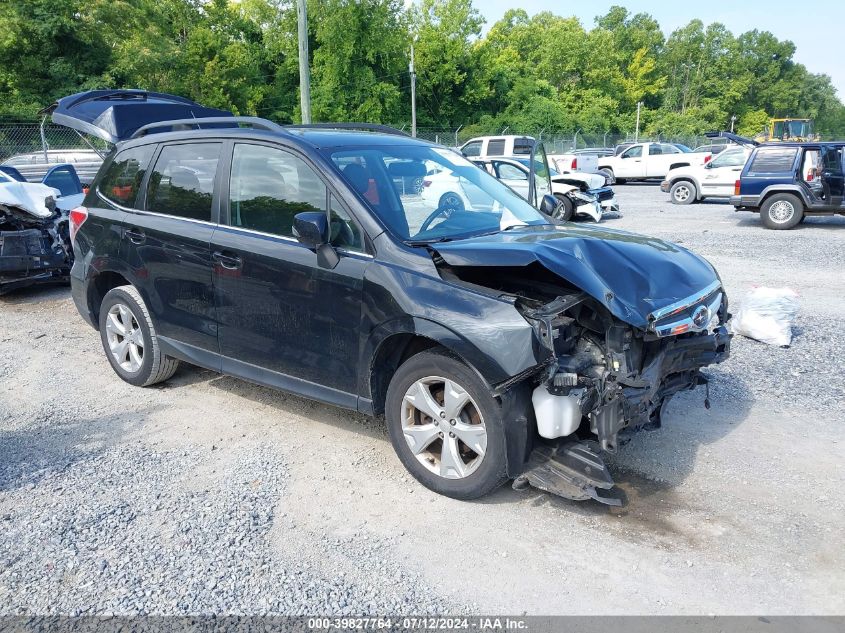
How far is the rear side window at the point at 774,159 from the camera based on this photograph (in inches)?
558

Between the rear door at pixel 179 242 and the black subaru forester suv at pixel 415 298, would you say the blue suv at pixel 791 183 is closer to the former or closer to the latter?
the black subaru forester suv at pixel 415 298

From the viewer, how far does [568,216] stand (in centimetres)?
1580

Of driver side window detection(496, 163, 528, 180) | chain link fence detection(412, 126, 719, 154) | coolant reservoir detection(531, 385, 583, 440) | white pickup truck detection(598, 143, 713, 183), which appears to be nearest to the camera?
coolant reservoir detection(531, 385, 583, 440)

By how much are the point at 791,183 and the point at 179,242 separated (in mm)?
13494

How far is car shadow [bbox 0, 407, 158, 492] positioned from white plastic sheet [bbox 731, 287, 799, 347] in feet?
17.7

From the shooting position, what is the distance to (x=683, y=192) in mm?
20047

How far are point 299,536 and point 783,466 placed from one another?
2.88m

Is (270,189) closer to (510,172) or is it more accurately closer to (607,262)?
(607,262)

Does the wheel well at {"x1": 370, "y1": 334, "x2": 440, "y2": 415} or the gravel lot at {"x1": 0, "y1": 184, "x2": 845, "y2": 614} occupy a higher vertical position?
the wheel well at {"x1": 370, "y1": 334, "x2": 440, "y2": 415}

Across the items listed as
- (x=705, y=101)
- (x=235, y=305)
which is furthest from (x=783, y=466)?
(x=705, y=101)

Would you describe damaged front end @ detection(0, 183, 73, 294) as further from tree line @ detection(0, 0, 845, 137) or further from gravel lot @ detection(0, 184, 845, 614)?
tree line @ detection(0, 0, 845, 137)

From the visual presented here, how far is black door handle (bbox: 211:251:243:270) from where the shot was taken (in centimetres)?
438

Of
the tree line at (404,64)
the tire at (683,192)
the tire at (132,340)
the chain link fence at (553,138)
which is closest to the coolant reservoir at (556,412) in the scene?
the tire at (132,340)

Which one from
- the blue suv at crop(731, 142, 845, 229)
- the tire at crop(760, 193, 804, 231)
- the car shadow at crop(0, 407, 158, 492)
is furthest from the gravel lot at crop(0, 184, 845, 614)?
the tire at crop(760, 193, 804, 231)
